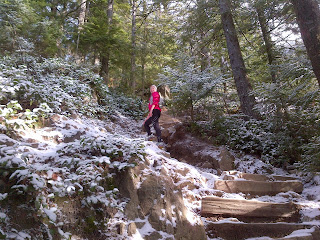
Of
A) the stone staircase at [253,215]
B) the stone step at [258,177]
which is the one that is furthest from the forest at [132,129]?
the stone step at [258,177]

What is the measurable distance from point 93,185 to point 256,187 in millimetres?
3777

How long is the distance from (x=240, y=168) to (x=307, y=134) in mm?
1998

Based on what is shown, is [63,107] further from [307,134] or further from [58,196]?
[307,134]

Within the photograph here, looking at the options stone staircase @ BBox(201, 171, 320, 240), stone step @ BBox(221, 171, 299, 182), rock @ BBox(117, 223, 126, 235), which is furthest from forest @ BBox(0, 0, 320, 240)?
stone step @ BBox(221, 171, 299, 182)

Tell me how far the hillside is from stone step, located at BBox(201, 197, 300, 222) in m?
0.09

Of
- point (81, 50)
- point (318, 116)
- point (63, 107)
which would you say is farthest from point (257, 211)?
point (81, 50)

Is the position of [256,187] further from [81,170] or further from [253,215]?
[81,170]

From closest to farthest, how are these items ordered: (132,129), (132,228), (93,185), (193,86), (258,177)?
(93,185) → (132,228) → (258,177) → (193,86) → (132,129)

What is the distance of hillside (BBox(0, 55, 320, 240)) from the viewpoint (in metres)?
2.64

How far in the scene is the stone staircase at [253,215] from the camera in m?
3.85

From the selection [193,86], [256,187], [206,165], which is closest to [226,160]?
[206,165]

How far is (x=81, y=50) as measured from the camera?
12695mm

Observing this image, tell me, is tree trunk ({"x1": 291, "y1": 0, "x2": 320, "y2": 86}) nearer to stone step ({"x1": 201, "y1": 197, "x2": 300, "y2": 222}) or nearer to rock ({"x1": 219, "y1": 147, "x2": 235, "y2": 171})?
stone step ({"x1": 201, "y1": 197, "x2": 300, "y2": 222})

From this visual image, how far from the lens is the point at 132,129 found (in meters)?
10.2
